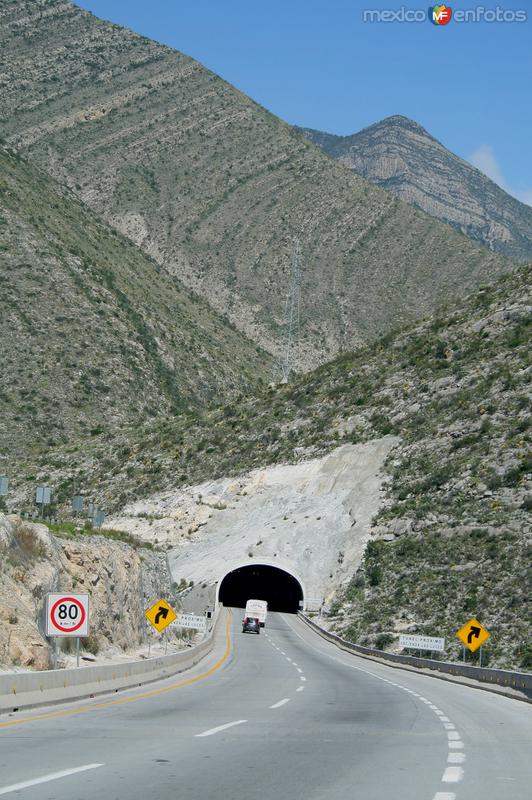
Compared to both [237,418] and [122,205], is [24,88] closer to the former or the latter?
[122,205]

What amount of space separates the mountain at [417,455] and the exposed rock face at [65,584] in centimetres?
1465

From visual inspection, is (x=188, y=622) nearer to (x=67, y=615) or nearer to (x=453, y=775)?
(x=67, y=615)

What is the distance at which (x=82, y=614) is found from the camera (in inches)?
784

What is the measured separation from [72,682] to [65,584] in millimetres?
9953

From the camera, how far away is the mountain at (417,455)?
54.3m

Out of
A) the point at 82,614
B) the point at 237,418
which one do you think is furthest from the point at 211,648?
the point at 237,418

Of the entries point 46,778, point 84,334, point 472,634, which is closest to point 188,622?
point 472,634

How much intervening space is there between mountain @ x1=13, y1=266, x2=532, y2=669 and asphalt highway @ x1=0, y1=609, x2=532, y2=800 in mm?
20679

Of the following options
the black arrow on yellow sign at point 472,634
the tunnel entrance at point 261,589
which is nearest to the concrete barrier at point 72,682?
the black arrow on yellow sign at point 472,634

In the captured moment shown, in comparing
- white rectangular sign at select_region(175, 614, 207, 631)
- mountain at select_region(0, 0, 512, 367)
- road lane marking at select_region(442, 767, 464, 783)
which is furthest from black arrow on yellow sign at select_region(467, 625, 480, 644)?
mountain at select_region(0, 0, 512, 367)

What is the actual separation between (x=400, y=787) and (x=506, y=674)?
65.1ft

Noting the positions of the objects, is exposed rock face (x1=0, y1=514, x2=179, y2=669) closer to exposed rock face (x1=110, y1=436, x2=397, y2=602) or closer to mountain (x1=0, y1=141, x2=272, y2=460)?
exposed rock face (x1=110, y1=436, x2=397, y2=602)

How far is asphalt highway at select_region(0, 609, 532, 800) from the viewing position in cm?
1048

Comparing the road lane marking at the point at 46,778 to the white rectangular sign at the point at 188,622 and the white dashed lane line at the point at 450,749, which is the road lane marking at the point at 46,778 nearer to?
the white dashed lane line at the point at 450,749
